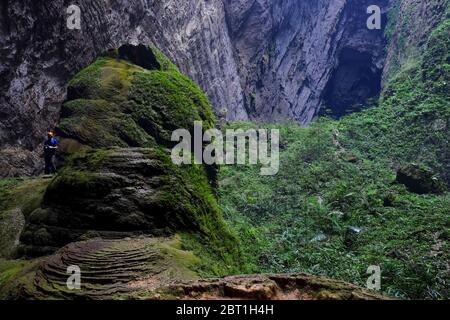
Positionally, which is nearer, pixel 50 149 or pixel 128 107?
pixel 50 149

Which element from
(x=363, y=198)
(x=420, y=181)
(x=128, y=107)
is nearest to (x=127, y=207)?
(x=128, y=107)

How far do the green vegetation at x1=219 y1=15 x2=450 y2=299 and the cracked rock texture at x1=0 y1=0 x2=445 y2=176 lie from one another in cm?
571

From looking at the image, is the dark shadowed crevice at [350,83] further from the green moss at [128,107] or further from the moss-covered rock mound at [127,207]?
the moss-covered rock mound at [127,207]

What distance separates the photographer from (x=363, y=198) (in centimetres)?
1486

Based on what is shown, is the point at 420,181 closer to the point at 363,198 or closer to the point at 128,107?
the point at 363,198

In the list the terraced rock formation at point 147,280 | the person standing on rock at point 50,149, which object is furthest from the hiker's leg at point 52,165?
the terraced rock formation at point 147,280

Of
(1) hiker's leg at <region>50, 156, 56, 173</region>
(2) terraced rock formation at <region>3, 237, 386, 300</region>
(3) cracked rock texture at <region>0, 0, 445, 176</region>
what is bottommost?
(2) terraced rock formation at <region>3, 237, 386, 300</region>

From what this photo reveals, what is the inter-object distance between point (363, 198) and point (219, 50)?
52.1 feet

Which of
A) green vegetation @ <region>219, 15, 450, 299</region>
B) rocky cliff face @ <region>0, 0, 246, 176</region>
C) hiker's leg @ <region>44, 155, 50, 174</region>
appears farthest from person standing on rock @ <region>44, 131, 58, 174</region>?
green vegetation @ <region>219, 15, 450, 299</region>

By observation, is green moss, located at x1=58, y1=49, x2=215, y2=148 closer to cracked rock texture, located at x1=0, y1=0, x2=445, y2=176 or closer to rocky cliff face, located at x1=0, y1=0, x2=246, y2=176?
rocky cliff face, located at x1=0, y1=0, x2=246, y2=176

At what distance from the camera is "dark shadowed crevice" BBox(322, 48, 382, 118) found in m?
40.4

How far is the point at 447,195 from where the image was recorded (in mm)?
15078

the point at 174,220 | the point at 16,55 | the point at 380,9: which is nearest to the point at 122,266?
the point at 174,220

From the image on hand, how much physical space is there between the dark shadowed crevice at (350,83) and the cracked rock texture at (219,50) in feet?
0.33
